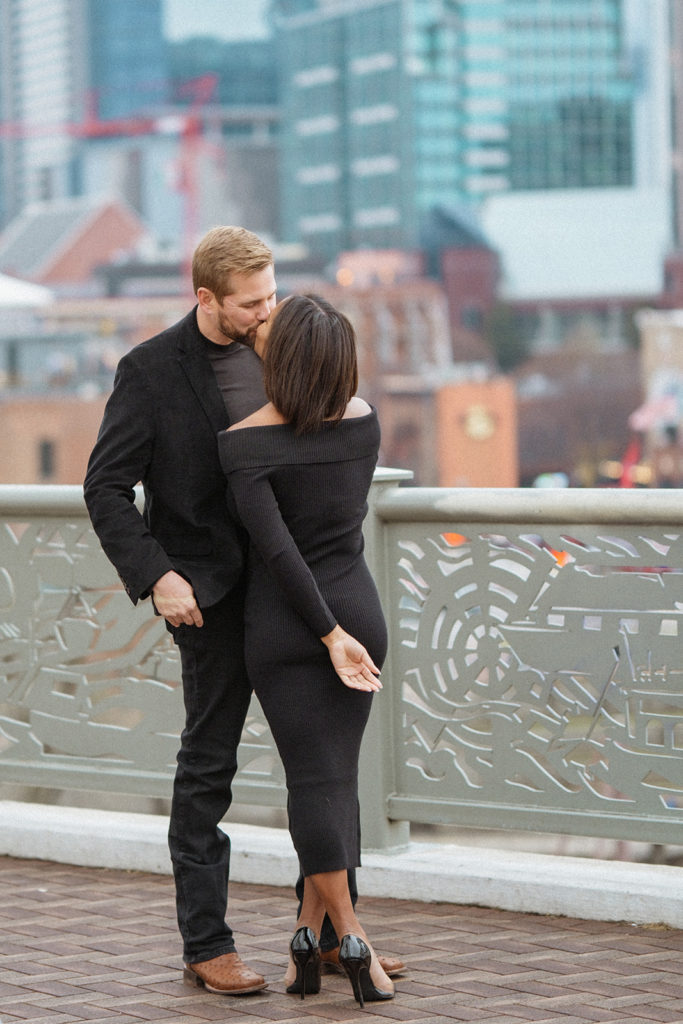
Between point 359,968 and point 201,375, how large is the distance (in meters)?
1.18

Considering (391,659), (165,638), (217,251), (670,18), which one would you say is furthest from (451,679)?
(670,18)

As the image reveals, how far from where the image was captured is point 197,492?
307 centimetres

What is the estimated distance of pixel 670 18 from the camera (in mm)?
152500

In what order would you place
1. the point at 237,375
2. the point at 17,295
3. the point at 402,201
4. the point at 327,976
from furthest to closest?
the point at 402,201 → the point at 17,295 → the point at 327,976 → the point at 237,375

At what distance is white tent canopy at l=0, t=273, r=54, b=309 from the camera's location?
36.0ft

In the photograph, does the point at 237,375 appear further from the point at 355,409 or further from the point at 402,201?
the point at 402,201

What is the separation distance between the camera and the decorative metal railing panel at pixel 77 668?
14.5 feet

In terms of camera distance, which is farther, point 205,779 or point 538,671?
point 538,671

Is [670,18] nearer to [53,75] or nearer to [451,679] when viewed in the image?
[53,75]

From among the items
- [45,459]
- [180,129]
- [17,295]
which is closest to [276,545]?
[17,295]

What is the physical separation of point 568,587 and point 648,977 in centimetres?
96

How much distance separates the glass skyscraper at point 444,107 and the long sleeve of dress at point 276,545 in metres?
155

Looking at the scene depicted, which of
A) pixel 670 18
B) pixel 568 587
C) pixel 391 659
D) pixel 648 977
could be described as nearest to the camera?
pixel 648 977

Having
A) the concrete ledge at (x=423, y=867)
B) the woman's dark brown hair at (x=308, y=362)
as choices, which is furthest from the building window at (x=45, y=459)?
the woman's dark brown hair at (x=308, y=362)
